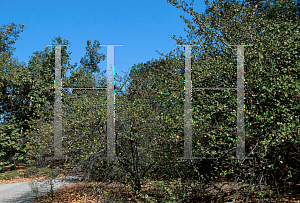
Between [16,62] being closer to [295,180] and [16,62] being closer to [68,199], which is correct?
[68,199]

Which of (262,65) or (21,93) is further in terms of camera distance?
(21,93)

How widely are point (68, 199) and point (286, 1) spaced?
10.3 metres

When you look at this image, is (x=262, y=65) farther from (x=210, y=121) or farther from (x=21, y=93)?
(x=21, y=93)

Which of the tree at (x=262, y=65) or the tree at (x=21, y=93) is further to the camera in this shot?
the tree at (x=21, y=93)

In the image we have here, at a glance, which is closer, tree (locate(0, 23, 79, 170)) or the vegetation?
the vegetation

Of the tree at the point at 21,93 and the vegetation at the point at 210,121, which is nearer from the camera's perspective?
the vegetation at the point at 210,121

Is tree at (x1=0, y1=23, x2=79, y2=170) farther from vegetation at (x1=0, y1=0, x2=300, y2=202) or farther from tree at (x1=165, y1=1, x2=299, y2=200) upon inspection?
tree at (x1=165, y1=1, x2=299, y2=200)

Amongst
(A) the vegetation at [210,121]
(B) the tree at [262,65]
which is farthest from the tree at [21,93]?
(B) the tree at [262,65]

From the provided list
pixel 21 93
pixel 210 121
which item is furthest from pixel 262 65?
pixel 21 93

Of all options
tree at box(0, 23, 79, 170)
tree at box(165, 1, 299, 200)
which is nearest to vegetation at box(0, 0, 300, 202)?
tree at box(165, 1, 299, 200)

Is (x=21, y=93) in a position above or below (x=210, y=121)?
above

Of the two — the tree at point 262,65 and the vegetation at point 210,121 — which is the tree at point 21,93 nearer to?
the vegetation at point 210,121

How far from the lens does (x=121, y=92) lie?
625 cm

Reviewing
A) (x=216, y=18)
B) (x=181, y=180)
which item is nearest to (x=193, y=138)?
(x=181, y=180)
